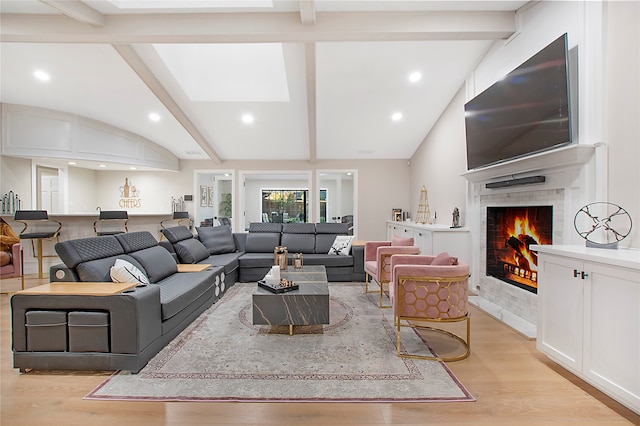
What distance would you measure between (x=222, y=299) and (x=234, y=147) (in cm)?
379

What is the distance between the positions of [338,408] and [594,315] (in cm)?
169

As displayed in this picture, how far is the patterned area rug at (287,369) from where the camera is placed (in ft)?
6.41

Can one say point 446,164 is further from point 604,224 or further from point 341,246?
point 604,224

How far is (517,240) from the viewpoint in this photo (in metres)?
3.38

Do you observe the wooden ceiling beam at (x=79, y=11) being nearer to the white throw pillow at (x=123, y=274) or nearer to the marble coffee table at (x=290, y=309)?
the white throw pillow at (x=123, y=274)

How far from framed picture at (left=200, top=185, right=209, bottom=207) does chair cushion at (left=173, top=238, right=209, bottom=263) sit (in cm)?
369

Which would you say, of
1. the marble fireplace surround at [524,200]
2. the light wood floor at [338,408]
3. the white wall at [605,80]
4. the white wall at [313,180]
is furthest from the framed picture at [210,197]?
the white wall at [605,80]

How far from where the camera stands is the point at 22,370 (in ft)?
7.27

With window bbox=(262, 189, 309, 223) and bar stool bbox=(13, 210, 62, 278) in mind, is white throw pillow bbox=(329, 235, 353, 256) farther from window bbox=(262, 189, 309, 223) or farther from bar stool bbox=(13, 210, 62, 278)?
window bbox=(262, 189, 309, 223)

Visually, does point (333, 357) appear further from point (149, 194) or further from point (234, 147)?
point (149, 194)

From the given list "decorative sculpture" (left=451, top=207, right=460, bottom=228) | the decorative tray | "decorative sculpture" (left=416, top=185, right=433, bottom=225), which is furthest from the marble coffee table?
"decorative sculpture" (left=416, top=185, right=433, bottom=225)

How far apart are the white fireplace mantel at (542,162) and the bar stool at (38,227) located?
6.52 meters

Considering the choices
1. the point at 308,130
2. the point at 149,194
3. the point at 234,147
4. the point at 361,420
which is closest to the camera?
the point at 361,420

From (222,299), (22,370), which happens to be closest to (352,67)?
(222,299)
